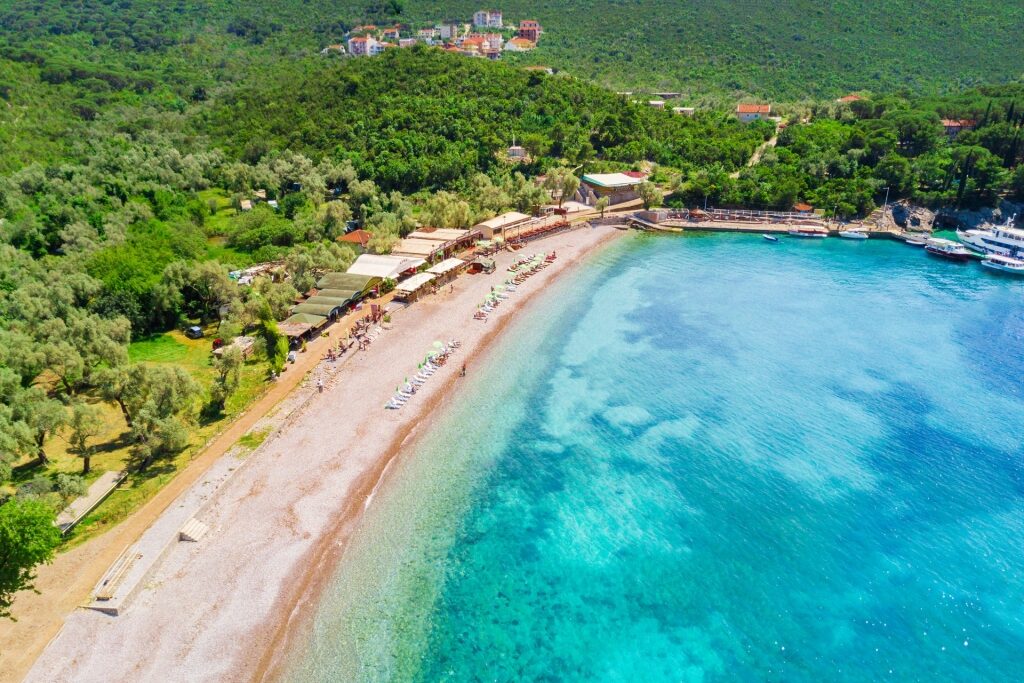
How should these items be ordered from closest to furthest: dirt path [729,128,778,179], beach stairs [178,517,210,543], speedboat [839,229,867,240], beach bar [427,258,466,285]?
beach stairs [178,517,210,543] < beach bar [427,258,466,285] < speedboat [839,229,867,240] < dirt path [729,128,778,179]

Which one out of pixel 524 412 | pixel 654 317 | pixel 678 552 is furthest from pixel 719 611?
pixel 654 317

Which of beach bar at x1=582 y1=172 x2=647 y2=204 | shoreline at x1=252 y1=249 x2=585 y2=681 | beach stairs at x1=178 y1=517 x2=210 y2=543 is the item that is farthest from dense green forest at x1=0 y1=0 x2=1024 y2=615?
shoreline at x1=252 y1=249 x2=585 y2=681

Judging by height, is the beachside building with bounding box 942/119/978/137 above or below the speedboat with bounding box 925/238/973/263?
above

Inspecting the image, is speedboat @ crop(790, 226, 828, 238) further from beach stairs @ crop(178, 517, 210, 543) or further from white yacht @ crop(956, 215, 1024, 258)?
beach stairs @ crop(178, 517, 210, 543)

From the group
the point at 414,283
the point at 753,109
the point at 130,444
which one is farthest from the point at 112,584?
the point at 753,109

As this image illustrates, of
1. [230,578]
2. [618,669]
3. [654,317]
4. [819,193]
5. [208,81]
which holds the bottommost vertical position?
[618,669]

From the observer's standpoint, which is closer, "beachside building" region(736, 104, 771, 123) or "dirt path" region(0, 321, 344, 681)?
"dirt path" region(0, 321, 344, 681)

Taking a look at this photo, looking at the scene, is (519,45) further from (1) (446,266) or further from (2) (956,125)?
(1) (446,266)

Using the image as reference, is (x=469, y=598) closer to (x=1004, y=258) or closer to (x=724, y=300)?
(x=724, y=300)
